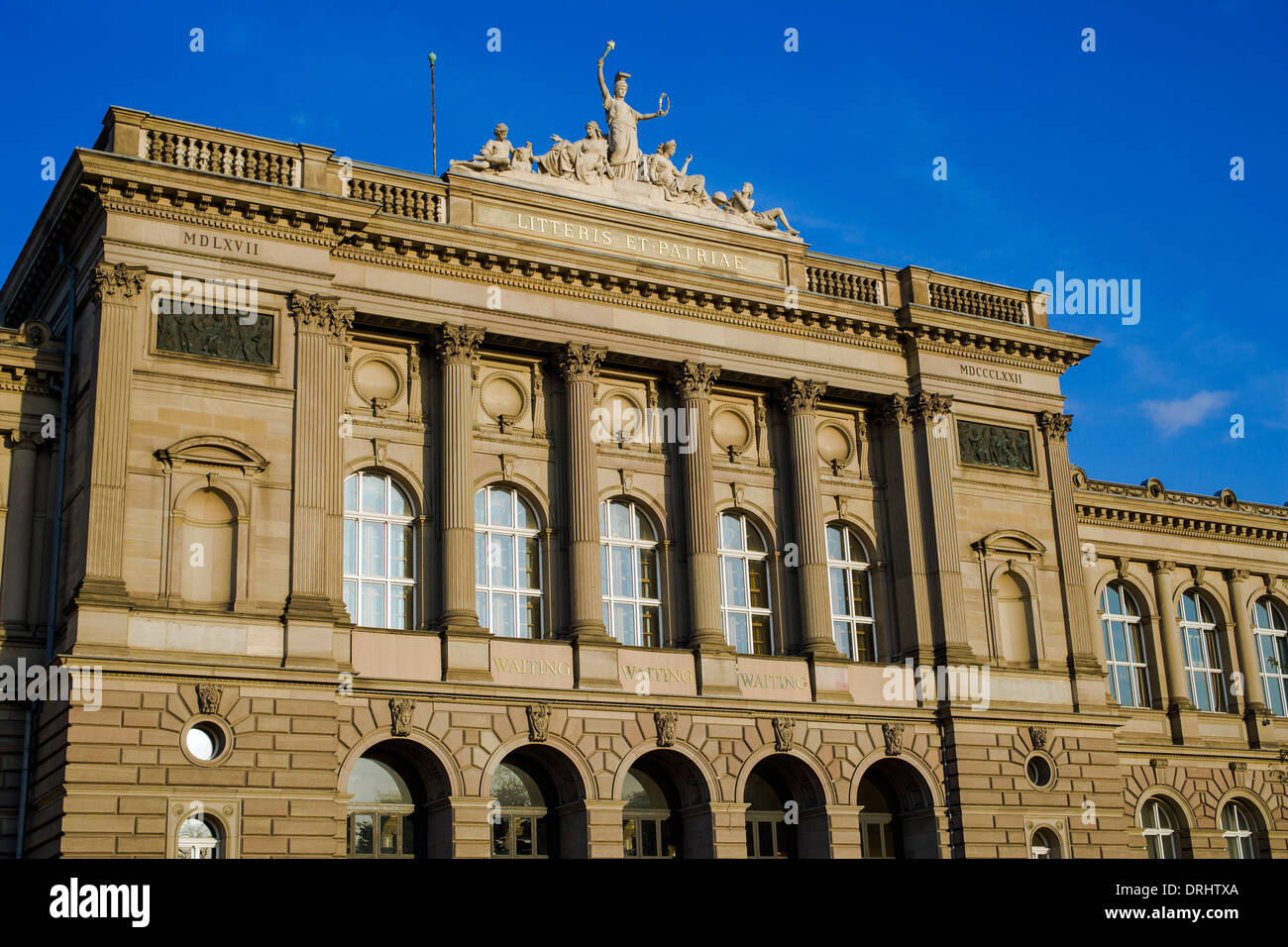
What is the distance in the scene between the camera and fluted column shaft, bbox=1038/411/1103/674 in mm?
40500

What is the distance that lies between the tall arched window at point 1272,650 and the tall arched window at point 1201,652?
1.80 meters

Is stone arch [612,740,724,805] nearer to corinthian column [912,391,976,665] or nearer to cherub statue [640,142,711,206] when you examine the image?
corinthian column [912,391,976,665]

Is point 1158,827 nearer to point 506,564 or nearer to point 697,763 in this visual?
point 697,763

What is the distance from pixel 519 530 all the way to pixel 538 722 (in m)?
4.92

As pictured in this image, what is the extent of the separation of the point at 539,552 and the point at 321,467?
5902 millimetres

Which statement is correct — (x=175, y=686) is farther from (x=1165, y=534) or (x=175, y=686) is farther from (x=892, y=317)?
(x=1165, y=534)

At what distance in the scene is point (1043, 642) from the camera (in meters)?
40.3

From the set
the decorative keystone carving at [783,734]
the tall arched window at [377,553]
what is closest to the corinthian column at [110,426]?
→ the tall arched window at [377,553]

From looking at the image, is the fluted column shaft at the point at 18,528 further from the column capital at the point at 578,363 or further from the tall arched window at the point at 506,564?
the column capital at the point at 578,363

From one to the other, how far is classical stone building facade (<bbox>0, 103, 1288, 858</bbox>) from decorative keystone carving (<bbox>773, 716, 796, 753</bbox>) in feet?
0.33

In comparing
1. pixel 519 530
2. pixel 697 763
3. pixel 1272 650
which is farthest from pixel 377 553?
pixel 1272 650

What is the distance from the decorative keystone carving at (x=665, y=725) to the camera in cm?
3462

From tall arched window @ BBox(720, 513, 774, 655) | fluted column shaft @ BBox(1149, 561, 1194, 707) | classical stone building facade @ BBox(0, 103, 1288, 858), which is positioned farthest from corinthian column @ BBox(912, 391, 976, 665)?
fluted column shaft @ BBox(1149, 561, 1194, 707)
